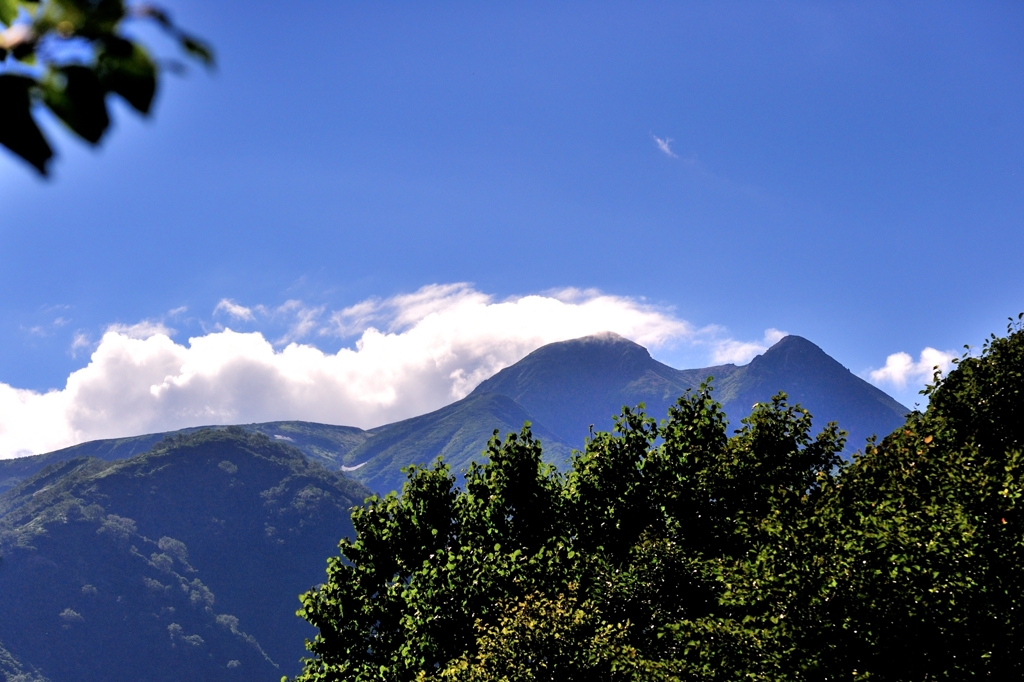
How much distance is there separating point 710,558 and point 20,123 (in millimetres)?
26703

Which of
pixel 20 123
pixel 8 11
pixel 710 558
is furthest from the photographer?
pixel 710 558

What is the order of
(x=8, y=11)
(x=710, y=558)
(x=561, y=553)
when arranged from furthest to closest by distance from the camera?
(x=710, y=558)
(x=561, y=553)
(x=8, y=11)

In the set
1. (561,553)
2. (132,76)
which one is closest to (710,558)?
(561,553)

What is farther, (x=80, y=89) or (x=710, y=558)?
(x=710, y=558)

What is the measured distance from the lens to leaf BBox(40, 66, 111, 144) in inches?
70.1

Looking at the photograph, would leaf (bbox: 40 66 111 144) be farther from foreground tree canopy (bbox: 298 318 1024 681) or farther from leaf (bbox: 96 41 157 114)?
foreground tree canopy (bbox: 298 318 1024 681)

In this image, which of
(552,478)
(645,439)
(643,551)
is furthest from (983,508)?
(552,478)

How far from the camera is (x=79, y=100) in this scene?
180cm

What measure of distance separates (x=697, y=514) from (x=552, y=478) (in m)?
7.38

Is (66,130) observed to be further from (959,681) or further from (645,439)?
(645,439)

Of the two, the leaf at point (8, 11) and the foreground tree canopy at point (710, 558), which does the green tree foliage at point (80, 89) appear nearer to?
the leaf at point (8, 11)

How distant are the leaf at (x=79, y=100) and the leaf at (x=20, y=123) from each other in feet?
0.15

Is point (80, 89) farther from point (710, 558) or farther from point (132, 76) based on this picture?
point (710, 558)

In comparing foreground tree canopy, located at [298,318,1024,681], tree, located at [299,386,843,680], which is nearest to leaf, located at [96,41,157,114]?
foreground tree canopy, located at [298,318,1024,681]
